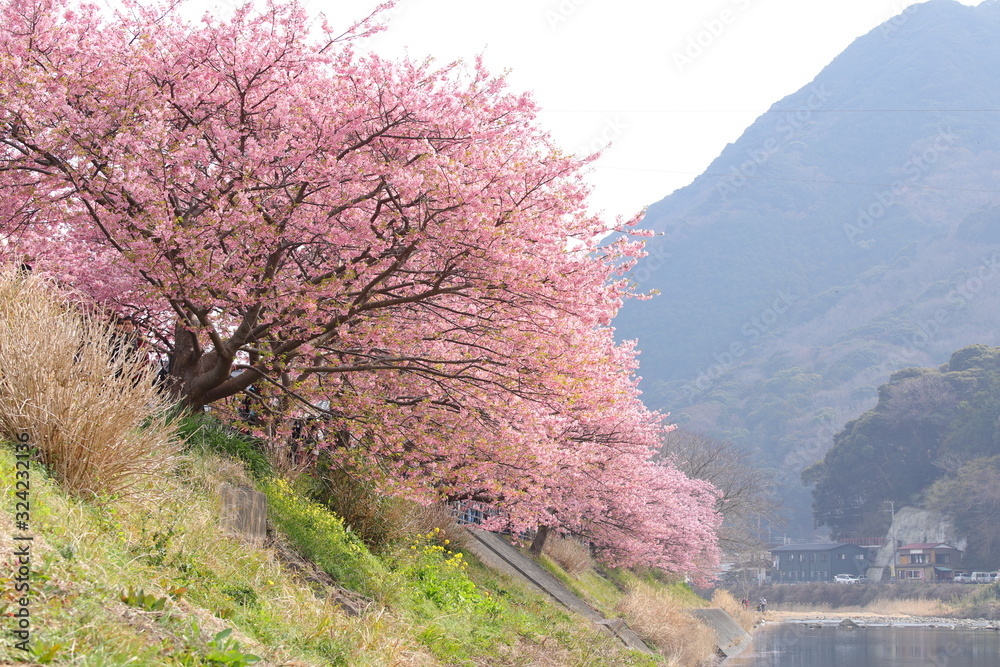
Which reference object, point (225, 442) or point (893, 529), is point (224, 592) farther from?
point (893, 529)

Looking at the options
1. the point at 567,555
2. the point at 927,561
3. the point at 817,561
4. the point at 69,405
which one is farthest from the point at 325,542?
the point at 817,561

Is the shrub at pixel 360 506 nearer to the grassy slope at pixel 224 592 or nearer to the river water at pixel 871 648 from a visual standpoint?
the grassy slope at pixel 224 592

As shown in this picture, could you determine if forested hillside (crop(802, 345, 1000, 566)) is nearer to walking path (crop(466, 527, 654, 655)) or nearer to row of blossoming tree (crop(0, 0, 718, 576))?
walking path (crop(466, 527, 654, 655))

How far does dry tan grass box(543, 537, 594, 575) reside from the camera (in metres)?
23.4

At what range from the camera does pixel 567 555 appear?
78.3 feet

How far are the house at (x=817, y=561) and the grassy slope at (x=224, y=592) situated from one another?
92187mm

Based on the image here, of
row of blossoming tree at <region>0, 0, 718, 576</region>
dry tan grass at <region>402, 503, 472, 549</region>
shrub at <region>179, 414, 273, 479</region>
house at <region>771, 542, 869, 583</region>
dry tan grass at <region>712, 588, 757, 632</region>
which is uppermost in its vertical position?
house at <region>771, 542, 869, 583</region>

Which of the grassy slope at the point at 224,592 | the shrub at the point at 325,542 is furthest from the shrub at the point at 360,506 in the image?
the shrub at the point at 325,542

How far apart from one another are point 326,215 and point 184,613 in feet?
14.7

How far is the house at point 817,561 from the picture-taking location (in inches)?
3755

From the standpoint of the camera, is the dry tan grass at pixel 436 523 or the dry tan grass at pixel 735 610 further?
the dry tan grass at pixel 735 610

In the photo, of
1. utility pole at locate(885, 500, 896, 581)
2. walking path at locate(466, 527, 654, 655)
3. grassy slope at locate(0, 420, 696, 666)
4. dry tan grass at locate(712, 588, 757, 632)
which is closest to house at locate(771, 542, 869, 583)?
utility pole at locate(885, 500, 896, 581)

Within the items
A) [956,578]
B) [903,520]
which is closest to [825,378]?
[903,520]

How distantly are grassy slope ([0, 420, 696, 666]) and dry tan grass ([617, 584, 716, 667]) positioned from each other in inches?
316
